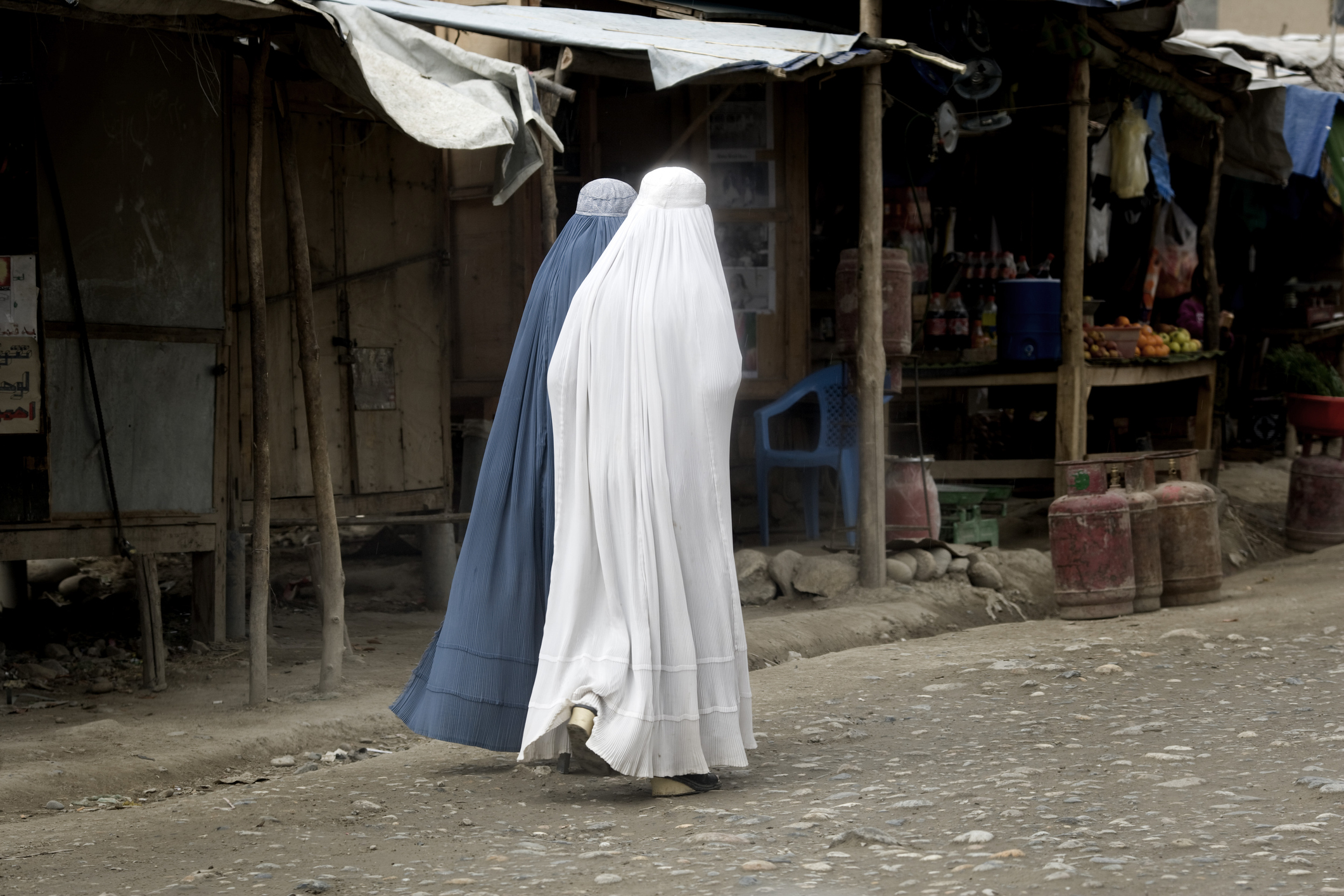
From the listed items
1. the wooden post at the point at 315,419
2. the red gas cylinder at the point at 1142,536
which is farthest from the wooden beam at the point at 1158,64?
the wooden post at the point at 315,419

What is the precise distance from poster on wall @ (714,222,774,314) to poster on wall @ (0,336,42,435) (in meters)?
4.63

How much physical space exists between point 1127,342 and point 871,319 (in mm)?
3317

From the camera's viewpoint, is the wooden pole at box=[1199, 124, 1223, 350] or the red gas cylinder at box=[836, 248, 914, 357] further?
the wooden pole at box=[1199, 124, 1223, 350]

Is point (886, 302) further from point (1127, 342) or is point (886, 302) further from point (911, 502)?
point (1127, 342)

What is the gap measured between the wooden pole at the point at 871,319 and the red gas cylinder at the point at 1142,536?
1.25m

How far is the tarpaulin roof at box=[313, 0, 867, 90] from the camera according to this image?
261 inches

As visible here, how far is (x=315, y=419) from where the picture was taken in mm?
5906

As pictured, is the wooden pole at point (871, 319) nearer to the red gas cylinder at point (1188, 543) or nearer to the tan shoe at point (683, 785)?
the red gas cylinder at point (1188, 543)

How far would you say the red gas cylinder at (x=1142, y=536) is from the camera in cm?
789

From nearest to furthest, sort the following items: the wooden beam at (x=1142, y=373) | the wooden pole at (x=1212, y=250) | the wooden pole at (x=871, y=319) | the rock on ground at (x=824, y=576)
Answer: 1. the wooden pole at (x=871, y=319)
2. the rock on ground at (x=824, y=576)
3. the wooden beam at (x=1142, y=373)
4. the wooden pole at (x=1212, y=250)

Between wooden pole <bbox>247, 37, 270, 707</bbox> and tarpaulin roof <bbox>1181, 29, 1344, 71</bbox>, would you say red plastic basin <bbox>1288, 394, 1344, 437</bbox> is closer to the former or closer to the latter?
tarpaulin roof <bbox>1181, 29, 1344, 71</bbox>

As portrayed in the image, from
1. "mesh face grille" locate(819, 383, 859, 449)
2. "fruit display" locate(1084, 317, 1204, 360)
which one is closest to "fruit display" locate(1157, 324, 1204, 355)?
"fruit display" locate(1084, 317, 1204, 360)

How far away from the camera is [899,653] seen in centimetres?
694

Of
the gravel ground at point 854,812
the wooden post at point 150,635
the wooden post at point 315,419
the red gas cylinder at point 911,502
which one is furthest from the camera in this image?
the red gas cylinder at point 911,502
